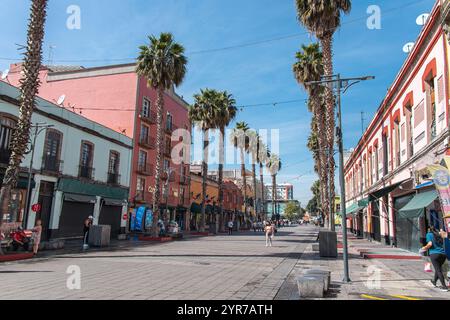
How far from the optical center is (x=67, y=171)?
2442cm

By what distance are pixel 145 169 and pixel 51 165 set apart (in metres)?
12.1

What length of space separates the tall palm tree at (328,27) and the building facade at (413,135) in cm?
337

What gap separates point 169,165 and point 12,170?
27067 millimetres

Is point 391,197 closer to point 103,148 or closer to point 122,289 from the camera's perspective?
point 122,289

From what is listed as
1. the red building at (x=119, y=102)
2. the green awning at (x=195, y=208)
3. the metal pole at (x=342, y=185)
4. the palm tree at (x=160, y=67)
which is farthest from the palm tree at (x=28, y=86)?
the green awning at (x=195, y=208)

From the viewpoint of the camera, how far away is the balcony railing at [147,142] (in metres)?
34.3

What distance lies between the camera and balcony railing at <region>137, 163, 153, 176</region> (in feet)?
111

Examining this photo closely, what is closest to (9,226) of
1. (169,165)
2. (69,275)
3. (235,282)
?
(69,275)

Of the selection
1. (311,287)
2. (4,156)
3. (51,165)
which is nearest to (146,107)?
(51,165)

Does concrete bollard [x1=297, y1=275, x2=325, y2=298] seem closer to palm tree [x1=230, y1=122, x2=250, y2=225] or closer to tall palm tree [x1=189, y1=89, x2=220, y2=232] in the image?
tall palm tree [x1=189, y1=89, x2=220, y2=232]

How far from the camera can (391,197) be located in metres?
21.8

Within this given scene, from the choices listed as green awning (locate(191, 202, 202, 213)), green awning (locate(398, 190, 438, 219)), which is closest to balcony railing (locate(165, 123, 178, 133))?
green awning (locate(191, 202, 202, 213))

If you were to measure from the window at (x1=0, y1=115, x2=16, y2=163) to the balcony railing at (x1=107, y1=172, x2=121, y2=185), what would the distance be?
384 inches

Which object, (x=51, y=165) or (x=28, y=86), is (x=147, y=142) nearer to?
(x=51, y=165)
